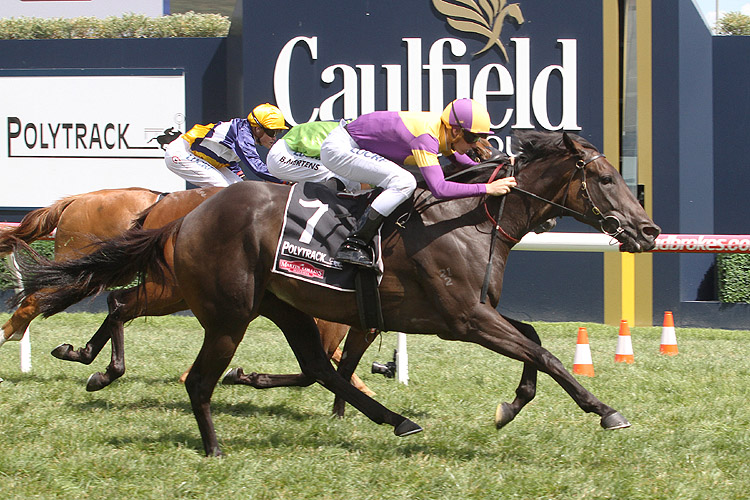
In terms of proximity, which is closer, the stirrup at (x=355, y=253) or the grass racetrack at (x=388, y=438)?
the grass racetrack at (x=388, y=438)

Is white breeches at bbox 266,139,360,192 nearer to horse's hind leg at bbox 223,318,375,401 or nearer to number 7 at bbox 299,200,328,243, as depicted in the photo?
horse's hind leg at bbox 223,318,375,401

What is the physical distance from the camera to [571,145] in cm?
471

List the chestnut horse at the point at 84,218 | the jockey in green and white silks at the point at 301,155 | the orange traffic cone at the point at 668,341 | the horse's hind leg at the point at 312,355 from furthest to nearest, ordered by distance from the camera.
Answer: the orange traffic cone at the point at 668,341 < the chestnut horse at the point at 84,218 < the jockey in green and white silks at the point at 301,155 < the horse's hind leg at the point at 312,355

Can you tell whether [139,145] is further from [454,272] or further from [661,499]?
[661,499]

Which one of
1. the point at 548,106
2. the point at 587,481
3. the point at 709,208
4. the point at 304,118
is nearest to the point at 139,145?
the point at 304,118

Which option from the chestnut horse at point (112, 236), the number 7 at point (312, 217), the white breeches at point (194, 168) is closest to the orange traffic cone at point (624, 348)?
the chestnut horse at point (112, 236)

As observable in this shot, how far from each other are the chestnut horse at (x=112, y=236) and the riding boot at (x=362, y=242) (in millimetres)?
1411

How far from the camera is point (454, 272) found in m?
4.60

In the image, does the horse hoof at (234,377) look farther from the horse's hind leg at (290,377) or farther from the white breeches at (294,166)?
the white breeches at (294,166)

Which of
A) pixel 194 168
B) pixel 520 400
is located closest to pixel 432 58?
pixel 194 168

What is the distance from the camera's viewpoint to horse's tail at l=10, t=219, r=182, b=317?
16.8 feet

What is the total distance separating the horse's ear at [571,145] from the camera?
15.4 feet

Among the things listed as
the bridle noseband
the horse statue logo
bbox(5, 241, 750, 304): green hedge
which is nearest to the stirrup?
the bridle noseband

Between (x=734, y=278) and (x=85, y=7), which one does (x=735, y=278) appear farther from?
(x=85, y=7)
